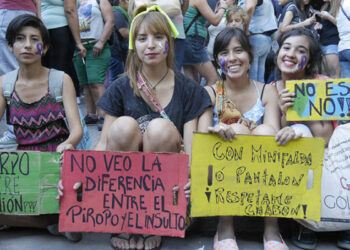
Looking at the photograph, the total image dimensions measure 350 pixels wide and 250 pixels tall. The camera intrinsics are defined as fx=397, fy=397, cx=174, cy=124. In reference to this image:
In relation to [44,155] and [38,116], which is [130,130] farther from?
[38,116]

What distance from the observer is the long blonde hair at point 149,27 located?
8.00 ft

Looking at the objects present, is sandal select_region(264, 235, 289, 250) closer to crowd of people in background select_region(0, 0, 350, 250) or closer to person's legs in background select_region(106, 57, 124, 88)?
crowd of people in background select_region(0, 0, 350, 250)

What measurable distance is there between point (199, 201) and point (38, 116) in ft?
3.96

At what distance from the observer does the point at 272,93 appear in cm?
266

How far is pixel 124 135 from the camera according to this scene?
222 cm

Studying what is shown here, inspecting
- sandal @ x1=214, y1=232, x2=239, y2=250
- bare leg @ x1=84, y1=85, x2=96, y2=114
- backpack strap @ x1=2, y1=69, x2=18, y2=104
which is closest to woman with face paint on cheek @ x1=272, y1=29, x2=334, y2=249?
sandal @ x1=214, y1=232, x2=239, y2=250

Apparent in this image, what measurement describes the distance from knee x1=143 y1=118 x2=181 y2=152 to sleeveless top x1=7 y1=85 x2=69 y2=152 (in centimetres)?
71

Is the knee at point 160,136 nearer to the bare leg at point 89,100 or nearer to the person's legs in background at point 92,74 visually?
the person's legs in background at point 92,74

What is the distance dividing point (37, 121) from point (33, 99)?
147 millimetres

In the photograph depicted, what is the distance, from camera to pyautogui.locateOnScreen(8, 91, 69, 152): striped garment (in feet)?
8.46

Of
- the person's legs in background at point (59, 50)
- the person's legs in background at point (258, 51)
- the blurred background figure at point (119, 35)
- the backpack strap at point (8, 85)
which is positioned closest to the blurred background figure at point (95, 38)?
the blurred background figure at point (119, 35)

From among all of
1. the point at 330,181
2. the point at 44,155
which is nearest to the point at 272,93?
the point at 330,181

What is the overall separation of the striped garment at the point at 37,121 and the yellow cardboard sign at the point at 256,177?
103 centimetres

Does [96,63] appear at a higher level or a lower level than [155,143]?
higher
